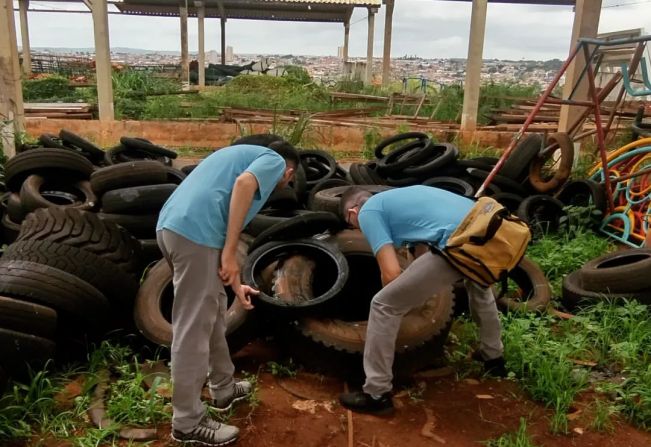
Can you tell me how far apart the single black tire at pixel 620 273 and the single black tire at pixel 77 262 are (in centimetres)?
380

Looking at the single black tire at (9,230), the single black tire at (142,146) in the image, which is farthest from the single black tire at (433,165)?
the single black tire at (9,230)

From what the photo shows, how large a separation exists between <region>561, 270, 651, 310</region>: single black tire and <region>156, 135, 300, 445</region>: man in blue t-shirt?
121 inches

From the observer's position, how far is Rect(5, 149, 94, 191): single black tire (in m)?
5.93

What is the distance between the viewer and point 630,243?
6.07 meters

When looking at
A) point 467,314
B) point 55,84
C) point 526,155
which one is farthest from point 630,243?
point 55,84

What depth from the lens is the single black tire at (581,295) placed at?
457 centimetres

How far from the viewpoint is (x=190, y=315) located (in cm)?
285

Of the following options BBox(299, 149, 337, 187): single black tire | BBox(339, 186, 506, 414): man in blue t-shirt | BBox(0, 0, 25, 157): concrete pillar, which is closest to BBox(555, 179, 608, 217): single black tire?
BBox(299, 149, 337, 187): single black tire

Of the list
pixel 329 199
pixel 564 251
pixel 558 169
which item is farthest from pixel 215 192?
pixel 558 169

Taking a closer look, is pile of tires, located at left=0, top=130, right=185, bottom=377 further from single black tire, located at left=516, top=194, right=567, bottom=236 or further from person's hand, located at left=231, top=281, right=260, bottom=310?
single black tire, located at left=516, top=194, right=567, bottom=236

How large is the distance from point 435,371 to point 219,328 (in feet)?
5.16

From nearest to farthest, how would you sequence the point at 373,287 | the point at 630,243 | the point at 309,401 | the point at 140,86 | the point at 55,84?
the point at 309,401, the point at 373,287, the point at 630,243, the point at 140,86, the point at 55,84

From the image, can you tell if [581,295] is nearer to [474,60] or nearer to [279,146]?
[279,146]

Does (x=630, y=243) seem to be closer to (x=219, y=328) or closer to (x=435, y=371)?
(x=435, y=371)
